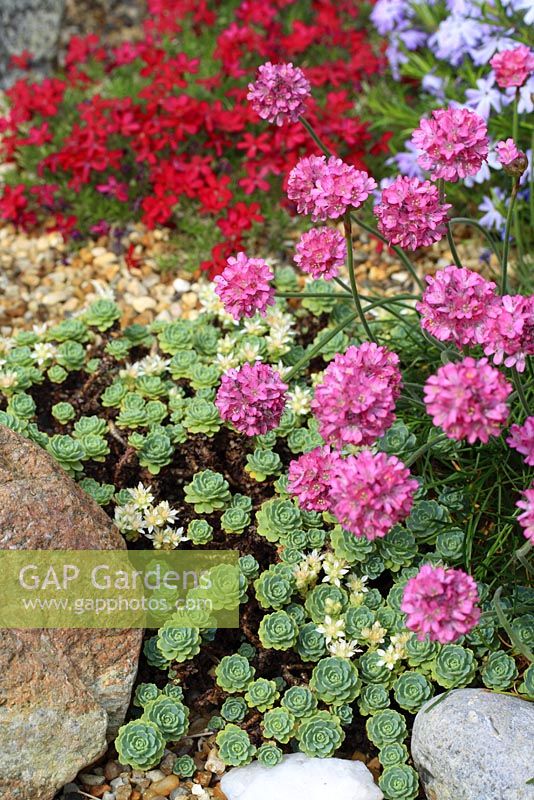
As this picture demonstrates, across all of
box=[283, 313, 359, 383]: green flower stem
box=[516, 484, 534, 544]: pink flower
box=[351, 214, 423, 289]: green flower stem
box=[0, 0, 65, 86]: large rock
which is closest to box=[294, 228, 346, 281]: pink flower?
box=[351, 214, 423, 289]: green flower stem

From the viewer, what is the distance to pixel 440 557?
109 inches

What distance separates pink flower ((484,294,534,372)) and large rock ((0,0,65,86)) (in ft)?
13.3

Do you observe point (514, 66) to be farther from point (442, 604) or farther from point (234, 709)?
point (234, 709)

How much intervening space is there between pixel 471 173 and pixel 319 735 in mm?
1481

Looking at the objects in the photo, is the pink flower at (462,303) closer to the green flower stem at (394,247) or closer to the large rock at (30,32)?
the green flower stem at (394,247)

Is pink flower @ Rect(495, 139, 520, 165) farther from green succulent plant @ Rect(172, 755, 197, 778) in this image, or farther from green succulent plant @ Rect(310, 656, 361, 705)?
green succulent plant @ Rect(172, 755, 197, 778)

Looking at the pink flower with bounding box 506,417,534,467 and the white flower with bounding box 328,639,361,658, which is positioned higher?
the pink flower with bounding box 506,417,534,467

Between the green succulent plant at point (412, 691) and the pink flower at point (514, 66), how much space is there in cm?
168

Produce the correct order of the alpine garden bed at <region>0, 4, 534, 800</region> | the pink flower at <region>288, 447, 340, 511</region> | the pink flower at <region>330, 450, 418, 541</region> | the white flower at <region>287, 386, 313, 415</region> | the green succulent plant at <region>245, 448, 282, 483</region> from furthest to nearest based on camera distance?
the white flower at <region>287, 386, 313, 415</region> < the green succulent plant at <region>245, 448, 282, 483</region> < the pink flower at <region>288, 447, 340, 511</region> < the alpine garden bed at <region>0, 4, 534, 800</region> < the pink flower at <region>330, 450, 418, 541</region>

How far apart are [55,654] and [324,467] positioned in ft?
2.81

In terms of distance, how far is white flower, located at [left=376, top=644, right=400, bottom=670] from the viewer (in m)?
2.66

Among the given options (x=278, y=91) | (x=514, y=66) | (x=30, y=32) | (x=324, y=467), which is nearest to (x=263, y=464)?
(x=324, y=467)

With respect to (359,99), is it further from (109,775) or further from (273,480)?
(109,775)

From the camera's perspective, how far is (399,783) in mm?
2469
